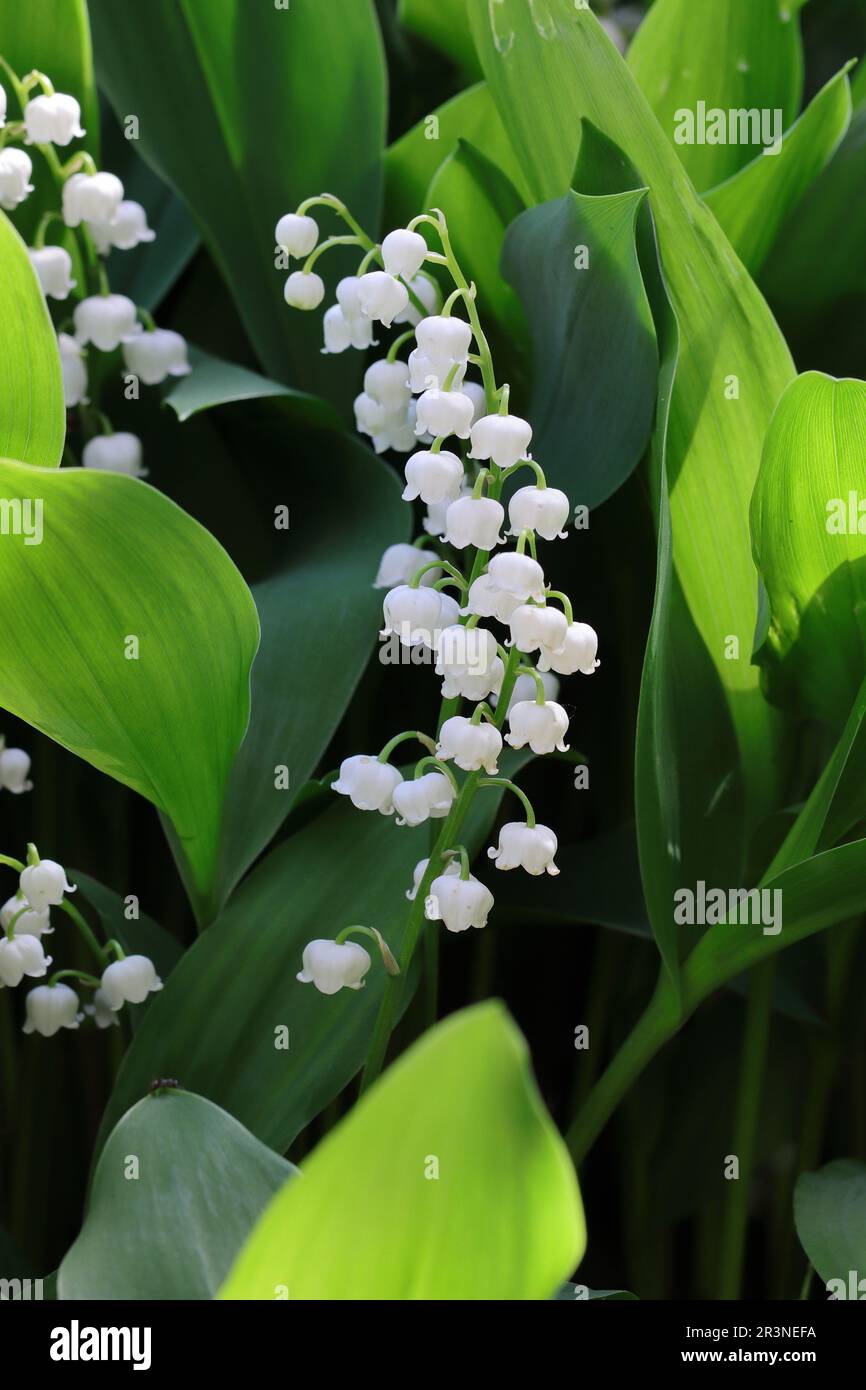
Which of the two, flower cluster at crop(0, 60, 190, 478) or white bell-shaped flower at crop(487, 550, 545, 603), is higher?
flower cluster at crop(0, 60, 190, 478)

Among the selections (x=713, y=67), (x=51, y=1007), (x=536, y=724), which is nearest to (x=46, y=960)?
(x=51, y=1007)

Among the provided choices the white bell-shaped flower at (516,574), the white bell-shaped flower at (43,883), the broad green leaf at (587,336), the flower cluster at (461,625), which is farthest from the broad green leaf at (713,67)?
the white bell-shaped flower at (43,883)

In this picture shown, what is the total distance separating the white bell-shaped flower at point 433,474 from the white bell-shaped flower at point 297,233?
148mm

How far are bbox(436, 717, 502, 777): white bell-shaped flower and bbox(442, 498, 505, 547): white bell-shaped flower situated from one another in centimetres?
6

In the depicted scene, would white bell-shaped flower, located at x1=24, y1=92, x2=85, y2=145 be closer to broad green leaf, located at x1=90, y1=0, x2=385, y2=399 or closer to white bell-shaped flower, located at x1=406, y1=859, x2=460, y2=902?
broad green leaf, located at x1=90, y1=0, x2=385, y2=399

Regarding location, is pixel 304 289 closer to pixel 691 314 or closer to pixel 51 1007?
pixel 691 314

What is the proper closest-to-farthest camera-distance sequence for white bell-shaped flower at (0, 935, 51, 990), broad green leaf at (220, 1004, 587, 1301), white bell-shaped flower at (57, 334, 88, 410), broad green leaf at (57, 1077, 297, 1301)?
broad green leaf at (220, 1004, 587, 1301) → broad green leaf at (57, 1077, 297, 1301) → white bell-shaped flower at (0, 935, 51, 990) → white bell-shaped flower at (57, 334, 88, 410)

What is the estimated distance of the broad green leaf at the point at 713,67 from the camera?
719mm

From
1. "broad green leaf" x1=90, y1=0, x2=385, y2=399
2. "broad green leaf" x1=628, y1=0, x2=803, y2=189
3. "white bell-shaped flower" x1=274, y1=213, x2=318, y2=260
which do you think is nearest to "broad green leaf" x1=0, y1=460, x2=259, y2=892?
"white bell-shaped flower" x1=274, y1=213, x2=318, y2=260

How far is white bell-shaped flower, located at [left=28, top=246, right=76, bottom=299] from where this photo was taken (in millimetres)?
613

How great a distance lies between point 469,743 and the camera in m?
0.45

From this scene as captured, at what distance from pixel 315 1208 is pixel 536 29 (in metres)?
0.48

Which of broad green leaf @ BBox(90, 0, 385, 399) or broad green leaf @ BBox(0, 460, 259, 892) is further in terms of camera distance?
broad green leaf @ BBox(90, 0, 385, 399)
